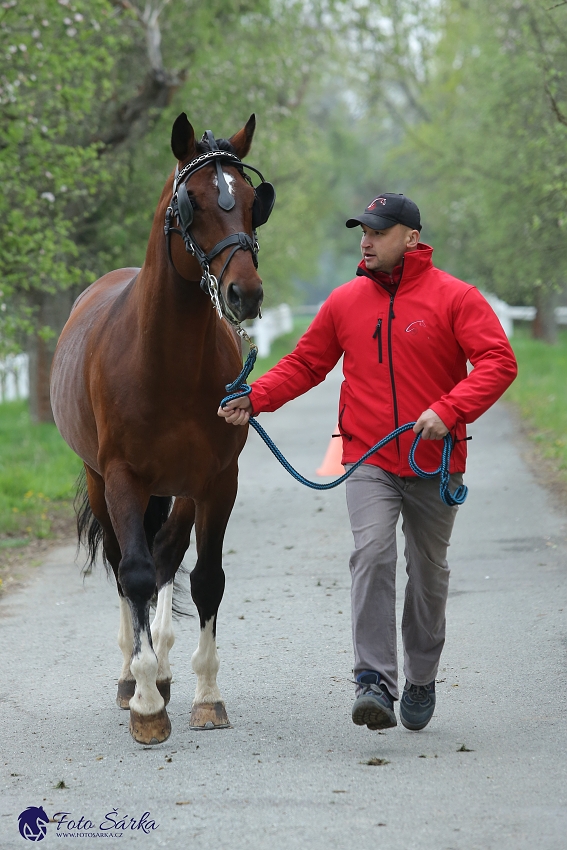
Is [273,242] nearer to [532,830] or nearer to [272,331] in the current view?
[272,331]

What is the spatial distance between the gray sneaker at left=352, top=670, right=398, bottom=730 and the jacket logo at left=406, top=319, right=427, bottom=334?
139cm

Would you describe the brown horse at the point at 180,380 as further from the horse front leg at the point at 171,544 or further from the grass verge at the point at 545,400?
the grass verge at the point at 545,400

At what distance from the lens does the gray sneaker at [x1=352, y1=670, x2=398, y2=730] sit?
446 cm

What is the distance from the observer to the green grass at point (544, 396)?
1390cm

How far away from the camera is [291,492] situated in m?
12.0

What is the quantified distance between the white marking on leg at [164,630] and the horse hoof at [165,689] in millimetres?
87

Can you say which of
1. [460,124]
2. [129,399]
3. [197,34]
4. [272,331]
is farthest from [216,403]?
[272,331]

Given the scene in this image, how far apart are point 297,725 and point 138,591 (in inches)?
35.4

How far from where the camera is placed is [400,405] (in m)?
4.80

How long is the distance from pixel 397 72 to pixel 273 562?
97.7ft

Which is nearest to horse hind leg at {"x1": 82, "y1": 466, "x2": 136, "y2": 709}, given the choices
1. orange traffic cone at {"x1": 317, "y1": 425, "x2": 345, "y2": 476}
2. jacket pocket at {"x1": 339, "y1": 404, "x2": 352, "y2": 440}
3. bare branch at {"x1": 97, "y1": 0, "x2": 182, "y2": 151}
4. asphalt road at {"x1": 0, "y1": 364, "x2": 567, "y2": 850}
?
asphalt road at {"x1": 0, "y1": 364, "x2": 567, "y2": 850}

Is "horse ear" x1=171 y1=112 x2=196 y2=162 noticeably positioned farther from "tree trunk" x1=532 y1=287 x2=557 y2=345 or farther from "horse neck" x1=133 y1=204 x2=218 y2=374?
"tree trunk" x1=532 y1=287 x2=557 y2=345

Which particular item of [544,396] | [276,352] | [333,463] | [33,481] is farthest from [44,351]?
[276,352]

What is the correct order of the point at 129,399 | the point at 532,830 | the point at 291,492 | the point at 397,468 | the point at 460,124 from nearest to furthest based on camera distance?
the point at 532,830 → the point at 397,468 → the point at 129,399 → the point at 291,492 → the point at 460,124
